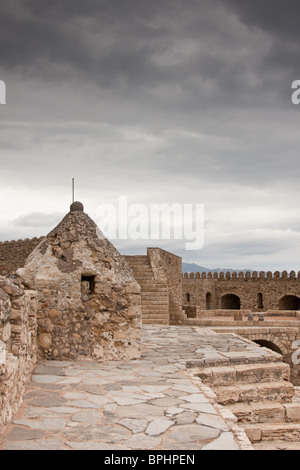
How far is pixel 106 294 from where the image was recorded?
6.68 m

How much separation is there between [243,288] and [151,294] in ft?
82.9

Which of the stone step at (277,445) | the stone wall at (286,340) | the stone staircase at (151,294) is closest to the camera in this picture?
the stone step at (277,445)

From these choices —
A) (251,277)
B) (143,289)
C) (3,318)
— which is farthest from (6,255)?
(251,277)

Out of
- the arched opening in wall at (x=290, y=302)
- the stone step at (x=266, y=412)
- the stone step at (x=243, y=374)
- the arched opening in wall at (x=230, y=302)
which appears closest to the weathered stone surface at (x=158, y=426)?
the stone step at (x=266, y=412)

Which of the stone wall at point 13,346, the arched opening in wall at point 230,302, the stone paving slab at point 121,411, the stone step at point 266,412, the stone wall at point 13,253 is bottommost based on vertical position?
the arched opening in wall at point 230,302

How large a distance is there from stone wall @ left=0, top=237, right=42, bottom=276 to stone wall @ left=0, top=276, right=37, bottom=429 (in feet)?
48.0

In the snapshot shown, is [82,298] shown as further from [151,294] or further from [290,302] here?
[290,302]

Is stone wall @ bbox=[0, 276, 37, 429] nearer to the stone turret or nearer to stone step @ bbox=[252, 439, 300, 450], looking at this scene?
the stone turret

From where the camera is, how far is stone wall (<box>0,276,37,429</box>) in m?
3.53

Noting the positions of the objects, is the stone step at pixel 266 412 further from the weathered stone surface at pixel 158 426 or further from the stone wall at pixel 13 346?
the stone wall at pixel 13 346

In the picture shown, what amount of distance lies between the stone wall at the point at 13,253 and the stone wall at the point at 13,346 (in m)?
14.6

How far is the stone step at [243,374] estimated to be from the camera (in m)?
6.11


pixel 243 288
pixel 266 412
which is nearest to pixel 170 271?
pixel 243 288
